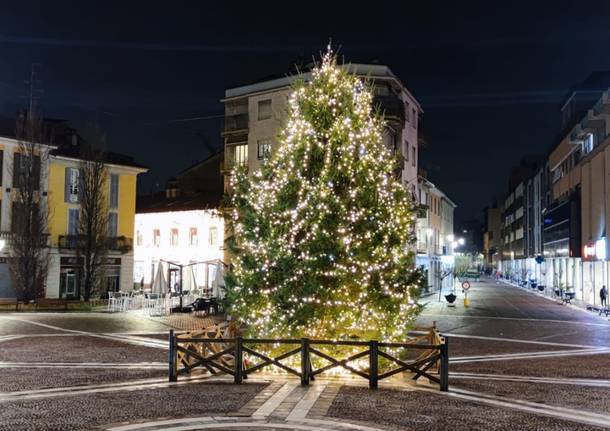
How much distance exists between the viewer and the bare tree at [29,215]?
38531 millimetres

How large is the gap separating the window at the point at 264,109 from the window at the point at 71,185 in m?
13.4

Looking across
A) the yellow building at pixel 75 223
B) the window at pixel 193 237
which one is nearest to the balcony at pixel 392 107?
the window at pixel 193 237

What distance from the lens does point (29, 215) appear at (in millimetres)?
39625

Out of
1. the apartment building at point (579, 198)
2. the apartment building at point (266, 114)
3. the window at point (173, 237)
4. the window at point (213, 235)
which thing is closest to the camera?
the apartment building at point (579, 198)

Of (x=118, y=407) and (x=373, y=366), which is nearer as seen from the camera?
(x=118, y=407)

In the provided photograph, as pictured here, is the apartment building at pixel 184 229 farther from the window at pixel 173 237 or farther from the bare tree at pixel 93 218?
the bare tree at pixel 93 218

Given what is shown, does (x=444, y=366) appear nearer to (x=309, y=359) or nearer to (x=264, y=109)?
(x=309, y=359)

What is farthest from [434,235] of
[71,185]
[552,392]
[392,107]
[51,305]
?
[552,392]

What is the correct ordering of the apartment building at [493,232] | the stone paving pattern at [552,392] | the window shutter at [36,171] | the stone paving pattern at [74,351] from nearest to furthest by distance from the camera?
the stone paving pattern at [552,392] → the stone paving pattern at [74,351] → the window shutter at [36,171] → the apartment building at [493,232]

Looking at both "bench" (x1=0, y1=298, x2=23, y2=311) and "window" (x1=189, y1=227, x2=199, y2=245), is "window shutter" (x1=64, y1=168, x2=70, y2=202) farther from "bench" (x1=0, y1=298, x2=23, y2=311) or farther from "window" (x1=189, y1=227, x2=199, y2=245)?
"window" (x1=189, y1=227, x2=199, y2=245)

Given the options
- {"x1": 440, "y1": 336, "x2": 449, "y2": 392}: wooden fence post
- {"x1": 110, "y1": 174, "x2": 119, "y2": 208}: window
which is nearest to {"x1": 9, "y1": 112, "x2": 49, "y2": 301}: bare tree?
{"x1": 110, "y1": 174, "x2": 119, "y2": 208}: window

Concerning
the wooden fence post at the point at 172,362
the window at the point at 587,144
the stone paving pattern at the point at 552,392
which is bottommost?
the stone paving pattern at the point at 552,392

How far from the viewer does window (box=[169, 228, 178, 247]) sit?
52781mm

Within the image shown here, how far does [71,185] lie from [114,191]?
3.53 meters
